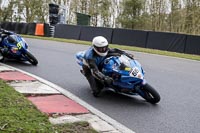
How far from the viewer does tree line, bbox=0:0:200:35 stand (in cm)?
3428

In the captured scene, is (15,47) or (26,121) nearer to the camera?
(26,121)

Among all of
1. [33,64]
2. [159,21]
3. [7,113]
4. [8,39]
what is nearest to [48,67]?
[33,64]

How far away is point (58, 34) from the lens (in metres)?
27.7

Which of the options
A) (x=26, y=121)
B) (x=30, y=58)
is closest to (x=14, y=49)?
(x=30, y=58)

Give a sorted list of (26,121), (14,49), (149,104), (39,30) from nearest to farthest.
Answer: (26,121)
(149,104)
(14,49)
(39,30)

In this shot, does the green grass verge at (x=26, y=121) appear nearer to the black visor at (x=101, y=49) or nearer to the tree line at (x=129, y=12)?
the black visor at (x=101, y=49)

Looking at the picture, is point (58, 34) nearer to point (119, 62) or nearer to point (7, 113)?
point (119, 62)

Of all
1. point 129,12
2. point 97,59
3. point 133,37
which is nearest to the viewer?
point 97,59

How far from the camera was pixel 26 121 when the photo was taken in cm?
459

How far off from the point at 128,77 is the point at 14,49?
5.12m

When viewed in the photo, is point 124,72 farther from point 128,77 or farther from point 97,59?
point 97,59

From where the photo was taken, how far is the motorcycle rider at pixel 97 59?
6852 mm

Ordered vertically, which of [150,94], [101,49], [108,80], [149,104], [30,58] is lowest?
[149,104]

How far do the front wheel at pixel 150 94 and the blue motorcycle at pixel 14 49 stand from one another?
5.03 m
